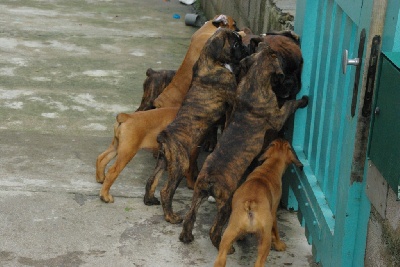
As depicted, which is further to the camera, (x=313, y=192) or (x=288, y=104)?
(x=288, y=104)

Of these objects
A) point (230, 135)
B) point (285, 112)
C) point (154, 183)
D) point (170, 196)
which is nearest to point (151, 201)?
point (154, 183)

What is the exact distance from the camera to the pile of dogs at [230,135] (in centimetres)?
476

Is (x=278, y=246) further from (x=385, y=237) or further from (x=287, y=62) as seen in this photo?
(x=385, y=237)

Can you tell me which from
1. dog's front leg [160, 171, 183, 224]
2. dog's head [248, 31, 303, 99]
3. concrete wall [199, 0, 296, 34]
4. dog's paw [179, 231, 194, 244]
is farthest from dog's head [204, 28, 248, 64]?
dog's paw [179, 231, 194, 244]

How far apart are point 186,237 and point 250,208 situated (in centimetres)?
75

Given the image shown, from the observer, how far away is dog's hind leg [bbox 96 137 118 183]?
5.81m

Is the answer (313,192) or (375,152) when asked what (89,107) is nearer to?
(313,192)

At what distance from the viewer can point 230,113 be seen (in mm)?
5555

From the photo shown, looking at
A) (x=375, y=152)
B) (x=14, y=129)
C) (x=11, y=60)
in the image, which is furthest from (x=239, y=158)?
(x=11, y=60)

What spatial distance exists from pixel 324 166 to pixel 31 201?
211 centimetres

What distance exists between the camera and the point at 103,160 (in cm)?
584

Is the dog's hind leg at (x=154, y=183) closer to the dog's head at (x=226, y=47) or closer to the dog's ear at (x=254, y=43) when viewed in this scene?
the dog's head at (x=226, y=47)

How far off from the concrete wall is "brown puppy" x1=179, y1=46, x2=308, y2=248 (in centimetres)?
104

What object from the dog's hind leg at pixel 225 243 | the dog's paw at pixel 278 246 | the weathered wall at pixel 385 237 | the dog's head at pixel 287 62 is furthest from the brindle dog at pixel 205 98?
the weathered wall at pixel 385 237
